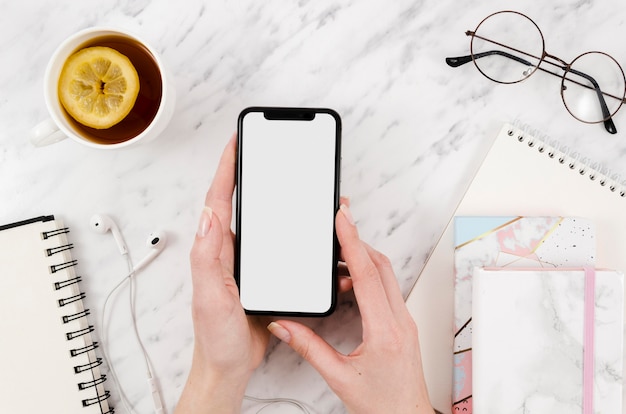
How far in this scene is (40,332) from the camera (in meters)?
0.84

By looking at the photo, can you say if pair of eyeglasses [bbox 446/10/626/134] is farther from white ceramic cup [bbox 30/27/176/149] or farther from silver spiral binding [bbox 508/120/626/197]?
white ceramic cup [bbox 30/27/176/149]

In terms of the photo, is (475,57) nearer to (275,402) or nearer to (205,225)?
(205,225)

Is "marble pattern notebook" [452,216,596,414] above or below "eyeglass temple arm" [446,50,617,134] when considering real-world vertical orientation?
below

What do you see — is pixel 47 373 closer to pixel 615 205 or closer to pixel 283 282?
pixel 283 282

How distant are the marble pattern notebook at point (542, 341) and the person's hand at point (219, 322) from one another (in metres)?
0.31

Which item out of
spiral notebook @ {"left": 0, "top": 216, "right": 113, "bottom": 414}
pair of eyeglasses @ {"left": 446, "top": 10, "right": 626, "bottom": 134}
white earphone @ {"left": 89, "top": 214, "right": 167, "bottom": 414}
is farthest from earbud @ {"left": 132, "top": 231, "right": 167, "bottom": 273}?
pair of eyeglasses @ {"left": 446, "top": 10, "right": 626, "bottom": 134}

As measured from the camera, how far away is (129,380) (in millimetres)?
879

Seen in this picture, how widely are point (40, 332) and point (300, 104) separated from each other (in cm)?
50

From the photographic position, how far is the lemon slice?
0.73m

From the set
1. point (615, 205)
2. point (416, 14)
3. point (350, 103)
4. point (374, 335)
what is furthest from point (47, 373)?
point (615, 205)

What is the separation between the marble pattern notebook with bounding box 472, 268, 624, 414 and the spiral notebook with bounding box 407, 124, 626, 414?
69 millimetres

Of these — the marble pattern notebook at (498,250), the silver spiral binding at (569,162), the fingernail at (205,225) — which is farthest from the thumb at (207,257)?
the silver spiral binding at (569,162)

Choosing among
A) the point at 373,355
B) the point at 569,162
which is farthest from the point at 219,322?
the point at 569,162

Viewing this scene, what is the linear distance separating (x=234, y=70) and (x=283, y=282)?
0.32 m
